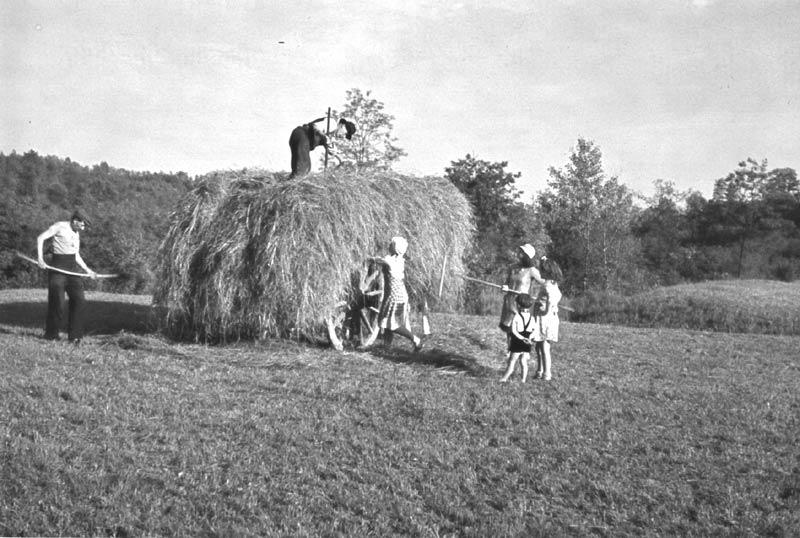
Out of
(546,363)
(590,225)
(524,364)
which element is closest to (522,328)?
(524,364)

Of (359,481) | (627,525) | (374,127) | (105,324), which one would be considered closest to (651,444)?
(627,525)

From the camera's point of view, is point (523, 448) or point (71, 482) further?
point (523, 448)

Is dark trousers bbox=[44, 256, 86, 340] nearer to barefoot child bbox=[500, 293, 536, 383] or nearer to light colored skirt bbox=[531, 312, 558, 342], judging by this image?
barefoot child bbox=[500, 293, 536, 383]

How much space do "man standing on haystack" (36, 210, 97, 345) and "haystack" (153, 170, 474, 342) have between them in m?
1.23

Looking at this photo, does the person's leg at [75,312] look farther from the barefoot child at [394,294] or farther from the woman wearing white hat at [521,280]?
the woman wearing white hat at [521,280]

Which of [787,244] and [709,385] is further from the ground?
[787,244]

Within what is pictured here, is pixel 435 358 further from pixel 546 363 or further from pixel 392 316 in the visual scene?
pixel 546 363

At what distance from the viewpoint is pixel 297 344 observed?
11008mm

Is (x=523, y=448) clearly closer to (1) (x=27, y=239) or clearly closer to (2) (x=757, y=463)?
(2) (x=757, y=463)

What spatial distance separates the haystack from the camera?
34.4 feet

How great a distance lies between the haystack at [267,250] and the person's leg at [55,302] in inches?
54.4

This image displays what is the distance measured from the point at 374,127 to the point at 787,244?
111 feet

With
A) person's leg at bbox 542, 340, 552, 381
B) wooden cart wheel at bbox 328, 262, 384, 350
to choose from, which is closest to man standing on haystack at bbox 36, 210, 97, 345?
wooden cart wheel at bbox 328, 262, 384, 350

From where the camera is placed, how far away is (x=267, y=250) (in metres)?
10.4
